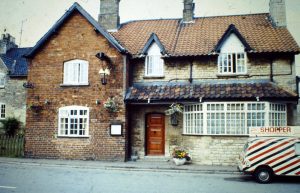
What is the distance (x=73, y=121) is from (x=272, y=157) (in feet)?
37.6

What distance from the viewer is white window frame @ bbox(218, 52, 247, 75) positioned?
17531 mm

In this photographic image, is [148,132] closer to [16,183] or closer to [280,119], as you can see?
[280,119]

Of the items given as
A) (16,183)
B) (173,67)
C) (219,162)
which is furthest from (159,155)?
(16,183)

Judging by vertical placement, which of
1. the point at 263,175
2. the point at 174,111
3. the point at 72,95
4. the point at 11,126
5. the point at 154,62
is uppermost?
the point at 154,62

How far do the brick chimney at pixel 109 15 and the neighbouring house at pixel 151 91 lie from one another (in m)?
4.18

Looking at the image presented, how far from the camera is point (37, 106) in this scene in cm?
1786

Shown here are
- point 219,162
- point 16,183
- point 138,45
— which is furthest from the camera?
point 138,45

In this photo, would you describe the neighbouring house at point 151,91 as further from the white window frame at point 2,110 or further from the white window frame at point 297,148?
the white window frame at point 2,110

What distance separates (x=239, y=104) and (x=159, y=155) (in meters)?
5.79

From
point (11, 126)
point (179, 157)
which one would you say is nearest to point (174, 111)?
point (179, 157)

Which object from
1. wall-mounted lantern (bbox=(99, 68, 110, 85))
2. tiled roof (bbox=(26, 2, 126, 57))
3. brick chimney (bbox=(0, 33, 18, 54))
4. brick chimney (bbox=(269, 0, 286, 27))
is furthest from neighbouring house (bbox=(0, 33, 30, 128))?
brick chimney (bbox=(269, 0, 286, 27))

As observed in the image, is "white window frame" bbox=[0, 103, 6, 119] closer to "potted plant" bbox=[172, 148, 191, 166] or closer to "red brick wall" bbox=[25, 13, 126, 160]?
"red brick wall" bbox=[25, 13, 126, 160]

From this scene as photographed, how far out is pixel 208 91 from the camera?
54.7 feet

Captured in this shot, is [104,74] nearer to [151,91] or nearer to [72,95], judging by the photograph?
[72,95]
